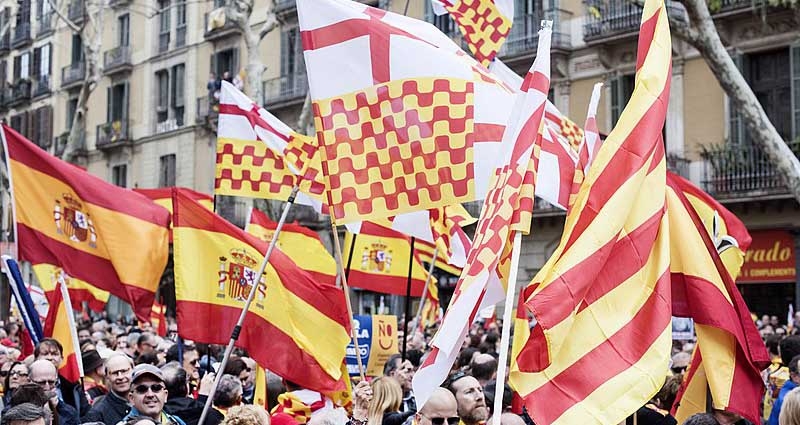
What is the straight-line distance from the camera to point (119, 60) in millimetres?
40500

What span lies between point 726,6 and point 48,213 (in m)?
15.7

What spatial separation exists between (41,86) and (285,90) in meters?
16.9

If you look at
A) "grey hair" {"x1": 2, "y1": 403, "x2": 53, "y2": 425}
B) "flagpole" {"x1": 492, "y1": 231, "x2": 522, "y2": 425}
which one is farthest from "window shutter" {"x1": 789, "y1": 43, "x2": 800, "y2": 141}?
"grey hair" {"x1": 2, "y1": 403, "x2": 53, "y2": 425}

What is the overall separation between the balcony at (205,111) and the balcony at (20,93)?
1331 centimetres

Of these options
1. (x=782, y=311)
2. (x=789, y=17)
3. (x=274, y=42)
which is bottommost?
(x=782, y=311)

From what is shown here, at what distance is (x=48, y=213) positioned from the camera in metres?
9.25

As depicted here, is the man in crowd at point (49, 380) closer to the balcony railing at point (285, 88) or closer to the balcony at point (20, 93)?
the balcony railing at point (285, 88)

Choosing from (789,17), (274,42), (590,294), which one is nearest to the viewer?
(590,294)

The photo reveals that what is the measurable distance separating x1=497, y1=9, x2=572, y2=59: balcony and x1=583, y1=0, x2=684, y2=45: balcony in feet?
2.09

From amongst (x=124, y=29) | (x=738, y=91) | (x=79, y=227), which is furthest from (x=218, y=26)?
(x=79, y=227)

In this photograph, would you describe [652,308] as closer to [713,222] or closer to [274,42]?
[713,222]

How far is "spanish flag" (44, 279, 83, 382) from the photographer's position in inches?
324

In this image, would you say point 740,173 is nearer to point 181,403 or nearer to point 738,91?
point 738,91

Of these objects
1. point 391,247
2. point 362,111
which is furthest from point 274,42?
point 362,111
